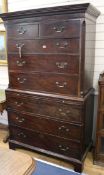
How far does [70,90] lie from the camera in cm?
206

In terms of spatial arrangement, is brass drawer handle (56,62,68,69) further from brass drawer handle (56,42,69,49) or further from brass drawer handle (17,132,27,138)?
brass drawer handle (17,132,27,138)

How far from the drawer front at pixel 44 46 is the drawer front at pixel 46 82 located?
0.27 meters

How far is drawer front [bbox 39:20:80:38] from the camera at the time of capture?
187cm

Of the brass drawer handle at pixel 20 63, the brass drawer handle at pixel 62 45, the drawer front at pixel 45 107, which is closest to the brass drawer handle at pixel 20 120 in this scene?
the drawer front at pixel 45 107

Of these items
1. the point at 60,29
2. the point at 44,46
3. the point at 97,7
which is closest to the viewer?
the point at 60,29

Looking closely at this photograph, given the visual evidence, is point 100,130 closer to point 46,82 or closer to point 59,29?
point 46,82

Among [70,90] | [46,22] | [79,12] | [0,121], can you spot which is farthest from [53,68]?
[0,121]

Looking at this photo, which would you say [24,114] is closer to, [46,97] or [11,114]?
[11,114]

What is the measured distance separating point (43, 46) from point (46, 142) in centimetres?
116

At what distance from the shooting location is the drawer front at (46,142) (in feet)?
7.32

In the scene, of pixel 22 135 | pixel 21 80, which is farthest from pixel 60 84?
pixel 22 135

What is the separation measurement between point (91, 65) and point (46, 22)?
2.37 feet

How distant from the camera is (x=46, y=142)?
2381 millimetres

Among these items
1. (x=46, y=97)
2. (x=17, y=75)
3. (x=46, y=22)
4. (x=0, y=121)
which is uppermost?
(x=46, y=22)
